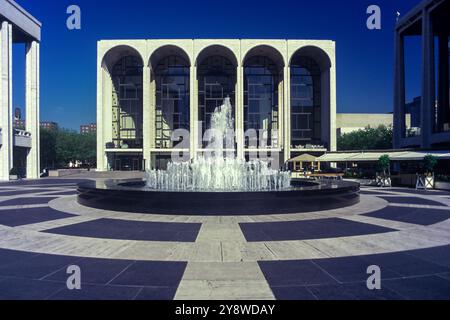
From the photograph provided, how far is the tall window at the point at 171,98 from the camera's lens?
56.1 m

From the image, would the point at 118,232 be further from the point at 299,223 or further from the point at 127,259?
the point at 299,223

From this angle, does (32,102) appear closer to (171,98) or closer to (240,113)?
(171,98)

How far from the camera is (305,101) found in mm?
56344

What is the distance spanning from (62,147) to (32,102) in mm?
24254

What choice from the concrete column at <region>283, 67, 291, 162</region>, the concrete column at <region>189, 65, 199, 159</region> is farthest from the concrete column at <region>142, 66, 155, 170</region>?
the concrete column at <region>283, 67, 291, 162</region>

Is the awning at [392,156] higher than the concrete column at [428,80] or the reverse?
the reverse

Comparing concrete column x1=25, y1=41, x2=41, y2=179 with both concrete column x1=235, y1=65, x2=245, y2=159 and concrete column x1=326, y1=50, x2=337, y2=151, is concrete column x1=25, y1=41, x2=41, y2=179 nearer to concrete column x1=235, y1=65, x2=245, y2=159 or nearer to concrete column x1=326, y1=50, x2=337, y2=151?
concrete column x1=235, y1=65, x2=245, y2=159

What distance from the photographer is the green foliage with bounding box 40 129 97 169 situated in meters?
57.5

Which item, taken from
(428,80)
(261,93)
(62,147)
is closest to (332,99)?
(261,93)

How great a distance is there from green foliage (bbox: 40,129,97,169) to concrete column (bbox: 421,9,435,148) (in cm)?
6298

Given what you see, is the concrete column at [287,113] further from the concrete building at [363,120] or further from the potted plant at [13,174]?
the concrete building at [363,120]

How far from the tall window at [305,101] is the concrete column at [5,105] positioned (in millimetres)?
44192

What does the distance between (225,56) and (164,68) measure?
11.8 m

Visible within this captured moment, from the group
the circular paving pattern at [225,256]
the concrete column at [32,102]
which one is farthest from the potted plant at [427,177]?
the concrete column at [32,102]
